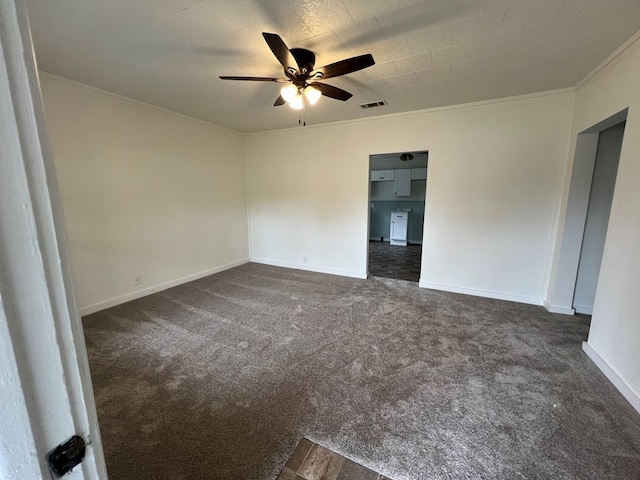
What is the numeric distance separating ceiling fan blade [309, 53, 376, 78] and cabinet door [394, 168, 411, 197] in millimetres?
5624

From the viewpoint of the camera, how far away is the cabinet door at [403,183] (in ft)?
23.6

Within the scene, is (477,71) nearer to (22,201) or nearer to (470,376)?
(470,376)

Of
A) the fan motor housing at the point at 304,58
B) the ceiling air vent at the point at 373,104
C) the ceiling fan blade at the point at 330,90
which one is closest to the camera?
the fan motor housing at the point at 304,58

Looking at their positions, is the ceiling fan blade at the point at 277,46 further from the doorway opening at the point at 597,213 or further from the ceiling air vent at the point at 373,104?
the doorway opening at the point at 597,213

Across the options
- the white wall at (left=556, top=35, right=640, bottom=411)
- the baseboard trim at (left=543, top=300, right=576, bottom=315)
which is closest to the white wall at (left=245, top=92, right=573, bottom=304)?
the baseboard trim at (left=543, top=300, right=576, bottom=315)

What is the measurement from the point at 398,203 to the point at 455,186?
13.8 ft

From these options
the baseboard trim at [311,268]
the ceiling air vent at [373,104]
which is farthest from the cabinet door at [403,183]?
the ceiling air vent at [373,104]

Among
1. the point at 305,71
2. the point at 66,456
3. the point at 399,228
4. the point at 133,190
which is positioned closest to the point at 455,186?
the point at 305,71

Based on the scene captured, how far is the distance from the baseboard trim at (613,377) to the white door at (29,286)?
9.61ft

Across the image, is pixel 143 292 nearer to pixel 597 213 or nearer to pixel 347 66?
pixel 347 66

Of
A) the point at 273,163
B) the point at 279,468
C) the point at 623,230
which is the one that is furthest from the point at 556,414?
the point at 273,163

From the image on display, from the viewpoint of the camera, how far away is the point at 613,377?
194 centimetres

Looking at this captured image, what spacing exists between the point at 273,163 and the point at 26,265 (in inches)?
184

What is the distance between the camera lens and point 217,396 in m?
1.82
